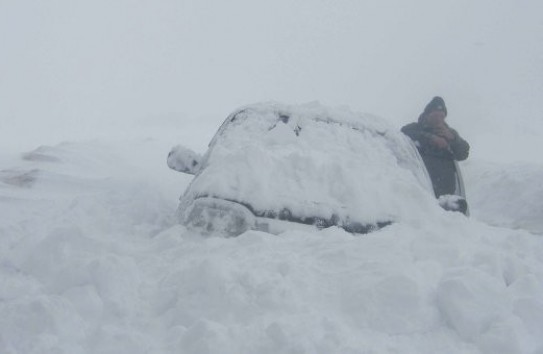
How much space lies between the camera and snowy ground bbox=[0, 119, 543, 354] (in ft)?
8.61

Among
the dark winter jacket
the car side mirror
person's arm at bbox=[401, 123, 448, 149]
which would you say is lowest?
the dark winter jacket

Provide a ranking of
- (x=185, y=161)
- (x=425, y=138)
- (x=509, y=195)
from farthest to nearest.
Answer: (x=509, y=195) < (x=425, y=138) < (x=185, y=161)

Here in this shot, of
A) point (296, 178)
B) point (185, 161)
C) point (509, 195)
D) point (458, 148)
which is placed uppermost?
point (296, 178)

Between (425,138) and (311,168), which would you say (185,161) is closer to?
(311,168)

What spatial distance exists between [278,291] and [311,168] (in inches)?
65.0

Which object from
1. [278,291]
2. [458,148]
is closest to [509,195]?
[458,148]

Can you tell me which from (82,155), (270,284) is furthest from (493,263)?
(82,155)

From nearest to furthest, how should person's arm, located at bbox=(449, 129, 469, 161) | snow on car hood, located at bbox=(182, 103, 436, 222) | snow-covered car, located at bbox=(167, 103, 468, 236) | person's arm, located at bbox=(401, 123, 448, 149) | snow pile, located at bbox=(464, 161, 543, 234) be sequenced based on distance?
snow-covered car, located at bbox=(167, 103, 468, 236)
snow on car hood, located at bbox=(182, 103, 436, 222)
person's arm, located at bbox=(401, 123, 448, 149)
person's arm, located at bbox=(449, 129, 469, 161)
snow pile, located at bbox=(464, 161, 543, 234)

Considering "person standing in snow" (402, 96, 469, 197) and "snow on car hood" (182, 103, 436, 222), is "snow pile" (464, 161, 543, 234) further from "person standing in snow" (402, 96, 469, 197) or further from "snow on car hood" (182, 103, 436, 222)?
"snow on car hood" (182, 103, 436, 222)

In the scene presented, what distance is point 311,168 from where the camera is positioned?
4453 millimetres

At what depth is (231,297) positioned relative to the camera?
291 cm

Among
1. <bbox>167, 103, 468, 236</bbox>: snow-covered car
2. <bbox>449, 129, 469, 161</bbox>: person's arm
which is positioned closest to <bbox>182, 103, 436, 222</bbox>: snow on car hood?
<bbox>167, 103, 468, 236</bbox>: snow-covered car

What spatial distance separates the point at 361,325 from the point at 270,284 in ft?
1.57

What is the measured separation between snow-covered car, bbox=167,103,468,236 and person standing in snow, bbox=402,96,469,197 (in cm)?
188
